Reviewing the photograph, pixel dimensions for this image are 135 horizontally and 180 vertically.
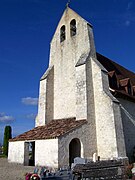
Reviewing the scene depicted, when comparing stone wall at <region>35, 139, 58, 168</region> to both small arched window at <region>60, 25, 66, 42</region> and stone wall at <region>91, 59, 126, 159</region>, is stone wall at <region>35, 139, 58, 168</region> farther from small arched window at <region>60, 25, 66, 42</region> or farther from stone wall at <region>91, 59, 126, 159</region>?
small arched window at <region>60, 25, 66, 42</region>

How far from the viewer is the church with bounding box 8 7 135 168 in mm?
13312

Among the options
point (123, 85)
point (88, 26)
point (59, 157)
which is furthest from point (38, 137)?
point (88, 26)

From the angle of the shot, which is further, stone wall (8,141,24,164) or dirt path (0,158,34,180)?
stone wall (8,141,24,164)

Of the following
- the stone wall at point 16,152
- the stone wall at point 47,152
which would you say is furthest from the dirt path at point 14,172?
the stone wall at point 16,152

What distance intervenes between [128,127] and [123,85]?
409cm

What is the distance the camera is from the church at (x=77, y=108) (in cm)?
1331

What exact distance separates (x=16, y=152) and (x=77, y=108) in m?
6.25

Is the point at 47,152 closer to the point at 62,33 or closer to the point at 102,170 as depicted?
the point at 102,170

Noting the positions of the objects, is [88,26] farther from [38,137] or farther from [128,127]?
[38,137]

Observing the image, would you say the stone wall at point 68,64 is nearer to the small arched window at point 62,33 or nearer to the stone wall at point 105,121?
the small arched window at point 62,33

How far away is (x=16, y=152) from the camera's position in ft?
51.5

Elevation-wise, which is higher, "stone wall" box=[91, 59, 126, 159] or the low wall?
"stone wall" box=[91, 59, 126, 159]

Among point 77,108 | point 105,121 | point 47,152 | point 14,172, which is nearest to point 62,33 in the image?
point 77,108

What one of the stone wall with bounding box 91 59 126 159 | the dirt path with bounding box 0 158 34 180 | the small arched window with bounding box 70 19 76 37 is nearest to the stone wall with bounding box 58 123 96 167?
the stone wall with bounding box 91 59 126 159
